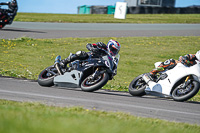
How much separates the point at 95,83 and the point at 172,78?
1.88 m

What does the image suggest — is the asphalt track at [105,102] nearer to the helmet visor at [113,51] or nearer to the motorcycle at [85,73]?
the motorcycle at [85,73]

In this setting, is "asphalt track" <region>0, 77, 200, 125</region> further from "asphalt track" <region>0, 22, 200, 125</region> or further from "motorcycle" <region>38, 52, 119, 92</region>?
"motorcycle" <region>38, 52, 119, 92</region>

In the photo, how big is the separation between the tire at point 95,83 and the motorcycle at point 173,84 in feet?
3.13

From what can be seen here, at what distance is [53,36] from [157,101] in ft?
44.6

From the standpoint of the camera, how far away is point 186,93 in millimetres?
8203

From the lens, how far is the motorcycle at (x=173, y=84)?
812 cm

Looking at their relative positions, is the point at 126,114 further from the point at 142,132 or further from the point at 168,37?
the point at 168,37

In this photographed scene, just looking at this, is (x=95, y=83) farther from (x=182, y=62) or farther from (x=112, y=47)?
(x=182, y=62)

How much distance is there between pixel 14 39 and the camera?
1877cm

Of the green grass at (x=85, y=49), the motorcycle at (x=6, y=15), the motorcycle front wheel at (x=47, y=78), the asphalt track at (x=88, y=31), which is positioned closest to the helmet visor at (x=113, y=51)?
the motorcycle front wheel at (x=47, y=78)

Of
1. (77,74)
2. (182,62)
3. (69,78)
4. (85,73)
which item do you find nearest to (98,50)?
(85,73)

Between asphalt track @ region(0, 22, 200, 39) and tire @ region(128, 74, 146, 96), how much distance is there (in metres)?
12.0

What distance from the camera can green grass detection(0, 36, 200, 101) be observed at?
12.9 meters

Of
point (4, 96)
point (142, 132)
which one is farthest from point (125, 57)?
point (142, 132)
